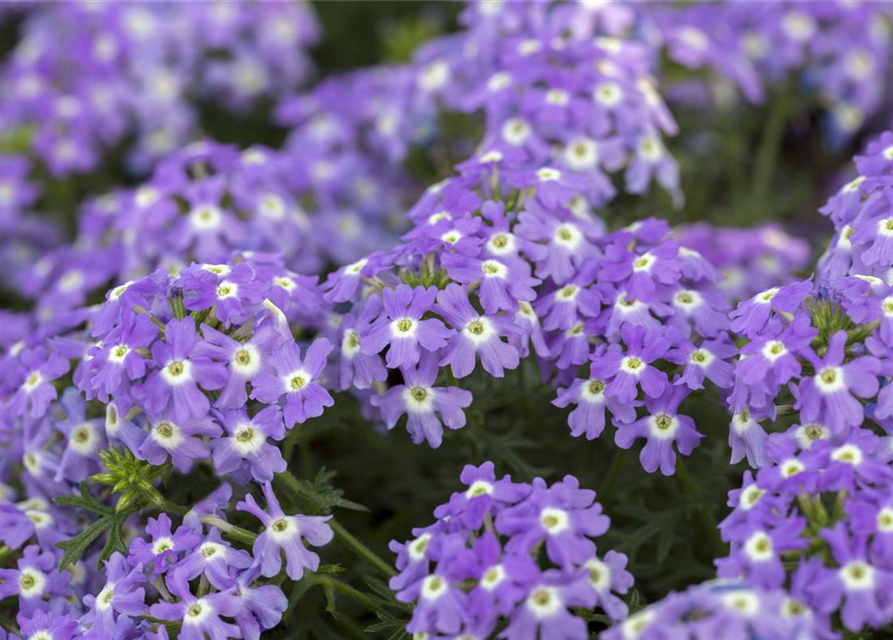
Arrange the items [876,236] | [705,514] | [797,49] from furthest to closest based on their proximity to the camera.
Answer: [797,49], [705,514], [876,236]

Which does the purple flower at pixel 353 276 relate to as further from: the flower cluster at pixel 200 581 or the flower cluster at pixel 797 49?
the flower cluster at pixel 797 49

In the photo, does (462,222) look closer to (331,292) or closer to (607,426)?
(331,292)

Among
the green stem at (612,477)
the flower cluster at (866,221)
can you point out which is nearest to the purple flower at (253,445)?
the green stem at (612,477)

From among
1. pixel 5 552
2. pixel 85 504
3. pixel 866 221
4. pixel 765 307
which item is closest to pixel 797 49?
pixel 866 221

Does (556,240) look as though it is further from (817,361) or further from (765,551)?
(765,551)

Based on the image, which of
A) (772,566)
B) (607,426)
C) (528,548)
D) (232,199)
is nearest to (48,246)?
(232,199)
